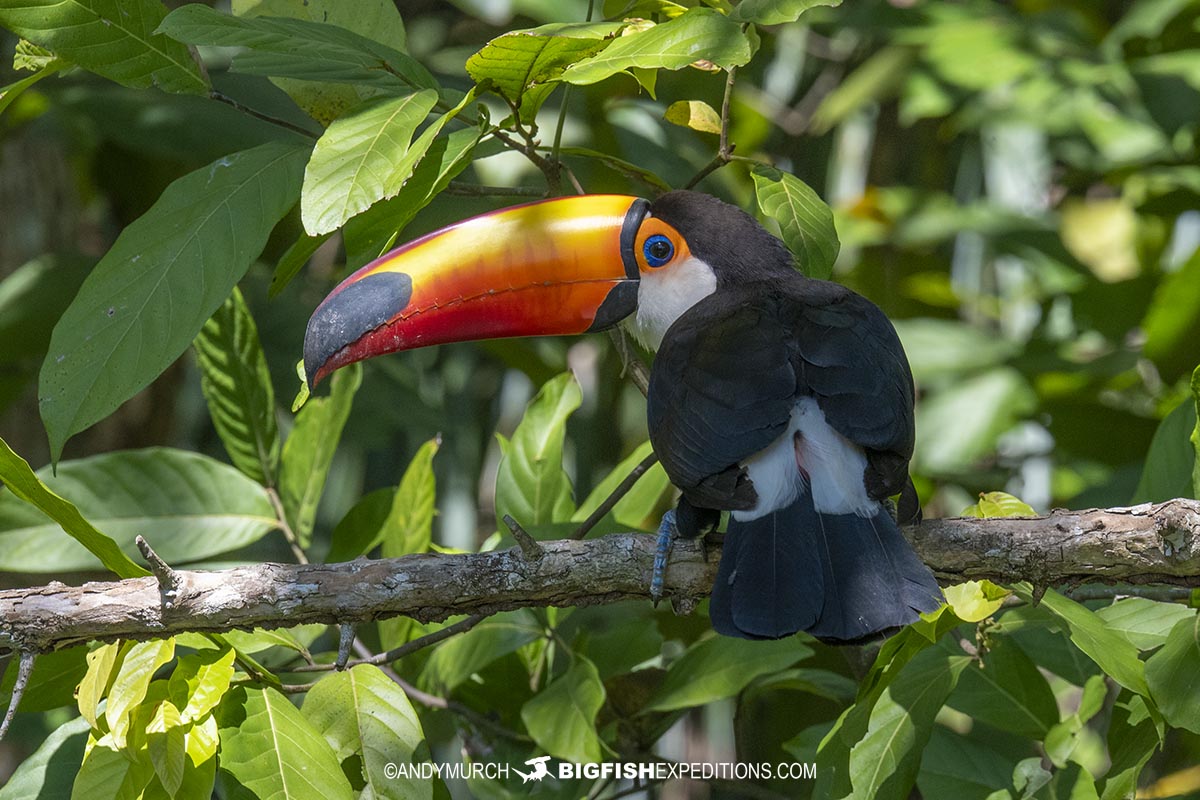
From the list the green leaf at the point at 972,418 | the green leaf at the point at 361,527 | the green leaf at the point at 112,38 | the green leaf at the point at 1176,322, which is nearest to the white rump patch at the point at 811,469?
the green leaf at the point at 361,527

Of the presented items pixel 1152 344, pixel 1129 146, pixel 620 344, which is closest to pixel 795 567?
pixel 620 344

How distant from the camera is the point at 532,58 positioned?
5.45 feet

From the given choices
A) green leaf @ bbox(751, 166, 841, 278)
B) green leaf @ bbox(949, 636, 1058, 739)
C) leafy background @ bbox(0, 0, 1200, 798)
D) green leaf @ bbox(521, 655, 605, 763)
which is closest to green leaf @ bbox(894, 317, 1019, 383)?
leafy background @ bbox(0, 0, 1200, 798)

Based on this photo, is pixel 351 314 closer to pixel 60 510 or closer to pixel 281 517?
pixel 281 517

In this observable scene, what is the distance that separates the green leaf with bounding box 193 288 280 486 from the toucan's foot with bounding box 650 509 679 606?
873 millimetres

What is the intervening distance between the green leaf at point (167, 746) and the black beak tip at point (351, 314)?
62 cm

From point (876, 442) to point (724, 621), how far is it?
15.2 inches

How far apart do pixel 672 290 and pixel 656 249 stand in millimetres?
87

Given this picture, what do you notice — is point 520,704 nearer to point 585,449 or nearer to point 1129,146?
point 585,449

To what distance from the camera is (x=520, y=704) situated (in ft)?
7.55

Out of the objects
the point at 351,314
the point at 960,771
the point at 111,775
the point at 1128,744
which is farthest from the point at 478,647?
the point at 1128,744

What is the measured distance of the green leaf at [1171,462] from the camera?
197 centimetres

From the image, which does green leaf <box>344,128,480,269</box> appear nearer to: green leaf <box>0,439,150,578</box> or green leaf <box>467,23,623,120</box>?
green leaf <box>467,23,623,120</box>

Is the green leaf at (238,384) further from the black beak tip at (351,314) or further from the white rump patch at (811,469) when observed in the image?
the white rump patch at (811,469)
